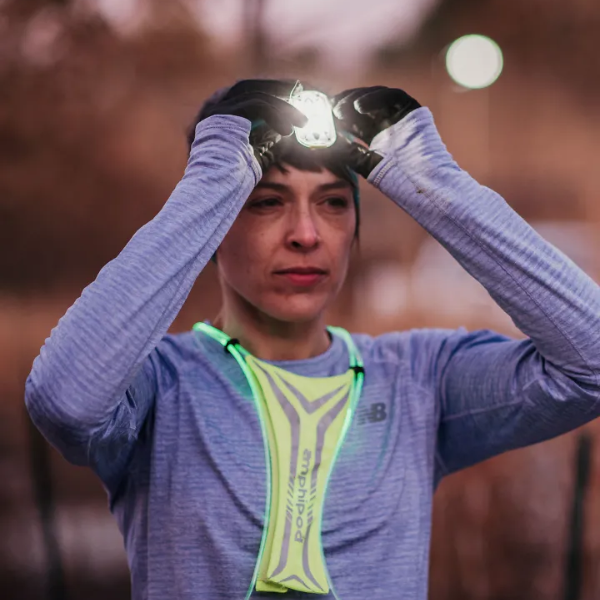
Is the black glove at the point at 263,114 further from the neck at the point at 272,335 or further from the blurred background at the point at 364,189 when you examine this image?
A: the blurred background at the point at 364,189

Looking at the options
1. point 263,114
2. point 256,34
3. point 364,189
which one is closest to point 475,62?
point 364,189

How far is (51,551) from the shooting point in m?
1.65

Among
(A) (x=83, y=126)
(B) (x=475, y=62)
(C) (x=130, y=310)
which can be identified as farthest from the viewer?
(B) (x=475, y=62)

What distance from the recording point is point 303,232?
0.88 m

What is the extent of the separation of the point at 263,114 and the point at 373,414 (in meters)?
0.43

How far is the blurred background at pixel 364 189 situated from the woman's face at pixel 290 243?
0.71 m

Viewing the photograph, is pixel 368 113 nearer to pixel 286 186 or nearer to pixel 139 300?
pixel 286 186

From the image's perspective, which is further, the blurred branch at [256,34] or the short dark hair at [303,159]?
the blurred branch at [256,34]

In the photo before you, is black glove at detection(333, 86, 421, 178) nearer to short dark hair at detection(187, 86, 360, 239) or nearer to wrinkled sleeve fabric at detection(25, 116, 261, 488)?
short dark hair at detection(187, 86, 360, 239)

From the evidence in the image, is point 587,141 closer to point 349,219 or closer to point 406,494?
point 349,219

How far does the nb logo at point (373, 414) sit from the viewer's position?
0.93 m

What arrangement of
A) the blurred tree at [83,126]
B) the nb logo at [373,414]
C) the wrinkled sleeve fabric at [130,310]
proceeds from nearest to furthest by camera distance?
1. the wrinkled sleeve fabric at [130,310]
2. the nb logo at [373,414]
3. the blurred tree at [83,126]

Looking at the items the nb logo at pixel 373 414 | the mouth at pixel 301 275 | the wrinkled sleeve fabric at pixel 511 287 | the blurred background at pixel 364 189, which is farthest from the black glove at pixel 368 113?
the blurred background at pixel 364 189

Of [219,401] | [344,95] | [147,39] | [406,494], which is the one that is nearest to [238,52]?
[147,39]
